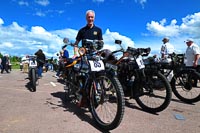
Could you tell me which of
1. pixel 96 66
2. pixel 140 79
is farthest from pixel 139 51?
pixel 96 66

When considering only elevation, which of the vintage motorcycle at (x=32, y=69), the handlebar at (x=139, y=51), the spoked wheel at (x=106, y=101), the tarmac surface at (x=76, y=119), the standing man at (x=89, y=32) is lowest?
the tarmac surface at (x=76, y=119)

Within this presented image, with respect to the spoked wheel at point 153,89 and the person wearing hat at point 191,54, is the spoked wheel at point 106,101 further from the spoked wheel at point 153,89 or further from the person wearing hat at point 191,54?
the person wearing hat at point 191,54

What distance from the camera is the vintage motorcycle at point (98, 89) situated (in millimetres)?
4180

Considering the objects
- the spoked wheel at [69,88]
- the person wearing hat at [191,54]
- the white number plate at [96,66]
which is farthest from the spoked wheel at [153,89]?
the person wearing hat at [191,54]

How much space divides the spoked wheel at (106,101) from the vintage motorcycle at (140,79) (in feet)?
3.36

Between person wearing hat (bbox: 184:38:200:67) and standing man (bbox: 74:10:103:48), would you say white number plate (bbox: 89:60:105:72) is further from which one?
person wearing hat (bbox: 184:38:200:67)

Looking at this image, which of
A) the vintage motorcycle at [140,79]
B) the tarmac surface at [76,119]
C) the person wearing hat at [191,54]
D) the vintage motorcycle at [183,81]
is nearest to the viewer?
the tarmac surface at [76,119]

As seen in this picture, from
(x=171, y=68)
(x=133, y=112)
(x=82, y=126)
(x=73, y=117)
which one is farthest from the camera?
(x=171, y=68)

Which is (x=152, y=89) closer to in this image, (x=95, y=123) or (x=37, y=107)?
(x=95, y=123)

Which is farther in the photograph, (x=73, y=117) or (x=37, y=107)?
(x=37, y=107)

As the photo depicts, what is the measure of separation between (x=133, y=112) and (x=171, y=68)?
270cm

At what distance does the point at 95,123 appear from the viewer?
469 centimetres

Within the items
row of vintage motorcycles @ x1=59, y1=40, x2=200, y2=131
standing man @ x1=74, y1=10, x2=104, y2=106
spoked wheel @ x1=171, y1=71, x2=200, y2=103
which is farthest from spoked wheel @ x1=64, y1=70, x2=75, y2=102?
spoked wheel @ x1=171, y1=71, x2=200, y2=103

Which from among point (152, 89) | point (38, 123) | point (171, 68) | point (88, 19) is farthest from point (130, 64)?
point (38, 123)
